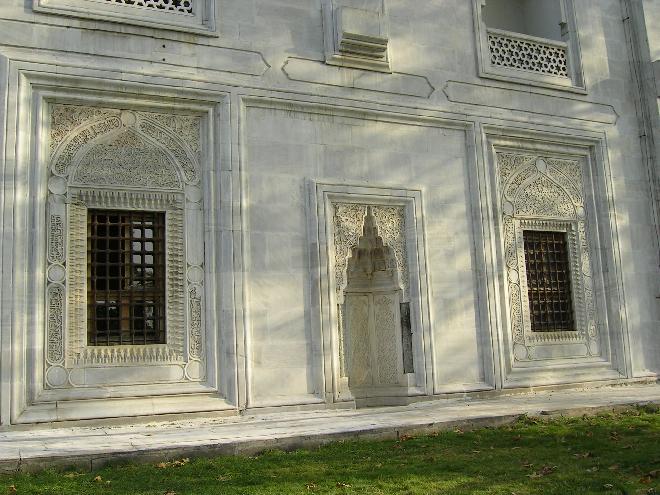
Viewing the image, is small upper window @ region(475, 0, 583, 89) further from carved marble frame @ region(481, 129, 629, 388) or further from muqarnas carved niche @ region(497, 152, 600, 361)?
muqarnas carved niche @ region(497, 152, 600, 361)

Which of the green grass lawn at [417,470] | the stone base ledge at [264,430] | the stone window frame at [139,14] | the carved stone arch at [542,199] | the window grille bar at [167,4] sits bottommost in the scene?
the green grass lawn at [417,470]

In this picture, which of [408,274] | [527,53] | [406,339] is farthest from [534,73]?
[406,339]

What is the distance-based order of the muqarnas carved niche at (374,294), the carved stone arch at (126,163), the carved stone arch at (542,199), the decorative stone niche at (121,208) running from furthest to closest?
the carved stone arch at (542,199), the muqarnas carved niche at (374,294), the carved stone arch at (126,163), the decorative stone niche at (121,208)

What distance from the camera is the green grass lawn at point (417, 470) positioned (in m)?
5.09

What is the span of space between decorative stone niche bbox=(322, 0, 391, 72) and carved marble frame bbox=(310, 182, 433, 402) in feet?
5.78

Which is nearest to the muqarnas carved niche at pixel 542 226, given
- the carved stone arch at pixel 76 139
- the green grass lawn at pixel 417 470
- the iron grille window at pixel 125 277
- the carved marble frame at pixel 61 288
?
the green grass lawn at pixel 417 470

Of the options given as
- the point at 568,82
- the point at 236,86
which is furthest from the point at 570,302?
the point at 236,86

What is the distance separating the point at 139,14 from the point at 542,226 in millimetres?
6615

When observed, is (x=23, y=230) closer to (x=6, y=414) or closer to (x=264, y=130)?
(x=6, y=414)

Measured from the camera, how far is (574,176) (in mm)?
11625

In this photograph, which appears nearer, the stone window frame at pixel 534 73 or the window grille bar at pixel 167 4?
the window grille bar at pixel 167 4

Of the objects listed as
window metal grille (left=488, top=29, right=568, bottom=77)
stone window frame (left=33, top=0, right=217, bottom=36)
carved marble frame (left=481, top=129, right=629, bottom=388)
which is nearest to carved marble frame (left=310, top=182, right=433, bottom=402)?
carved marble frame (left=481, top=129, right=629, bottom=388)

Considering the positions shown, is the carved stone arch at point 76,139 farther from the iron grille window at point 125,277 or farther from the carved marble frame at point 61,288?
the iron grille window at point 125,277

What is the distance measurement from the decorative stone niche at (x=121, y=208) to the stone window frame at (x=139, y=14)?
1.06m
